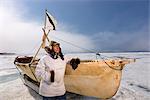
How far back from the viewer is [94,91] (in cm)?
569

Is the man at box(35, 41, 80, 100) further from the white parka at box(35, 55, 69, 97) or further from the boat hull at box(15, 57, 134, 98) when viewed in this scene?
the boat hull at box(15, 57, 134, 98)

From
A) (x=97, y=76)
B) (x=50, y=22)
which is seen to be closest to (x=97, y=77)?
(x=97, y=76)

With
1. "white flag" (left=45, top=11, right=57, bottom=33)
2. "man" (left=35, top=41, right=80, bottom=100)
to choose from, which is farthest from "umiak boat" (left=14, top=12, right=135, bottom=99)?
"man" (left=35, top=41, right=80, bottom=100)

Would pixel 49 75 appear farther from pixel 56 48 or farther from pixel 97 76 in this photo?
pixel 97 76

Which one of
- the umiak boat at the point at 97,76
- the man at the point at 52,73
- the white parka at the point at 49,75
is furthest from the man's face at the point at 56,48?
the umiak boat at the point at 97,76

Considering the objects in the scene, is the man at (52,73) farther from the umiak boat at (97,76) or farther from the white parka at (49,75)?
the umiak boat at (97,76)

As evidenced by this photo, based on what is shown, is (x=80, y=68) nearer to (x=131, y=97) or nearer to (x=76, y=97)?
(x=76, y=97)

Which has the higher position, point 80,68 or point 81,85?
point 80,68

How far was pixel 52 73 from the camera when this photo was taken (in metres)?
3.24

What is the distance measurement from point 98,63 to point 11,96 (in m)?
2.90

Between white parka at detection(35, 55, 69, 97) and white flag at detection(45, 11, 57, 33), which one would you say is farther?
white flag at detection(45, 11, 57, 33)

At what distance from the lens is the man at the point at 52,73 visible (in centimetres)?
326

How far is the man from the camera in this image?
326 cm

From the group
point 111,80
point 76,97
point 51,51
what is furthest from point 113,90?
point 51,51
